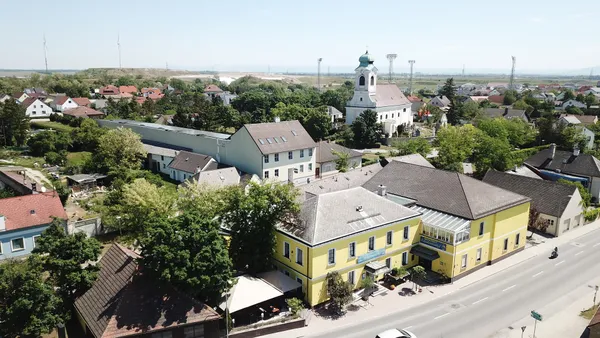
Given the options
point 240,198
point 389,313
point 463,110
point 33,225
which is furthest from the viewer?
point 463,110

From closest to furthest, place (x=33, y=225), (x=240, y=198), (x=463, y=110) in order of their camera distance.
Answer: (x=240, y=198)
(x=33, y=225)
(x=463, y=110)

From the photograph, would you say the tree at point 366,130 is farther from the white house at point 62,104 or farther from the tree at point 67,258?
the white house at point 62,104

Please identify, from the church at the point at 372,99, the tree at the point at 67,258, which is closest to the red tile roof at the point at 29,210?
the tree at the point at 67,258

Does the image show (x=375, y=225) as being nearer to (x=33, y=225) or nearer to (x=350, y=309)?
(x=350, y=309)

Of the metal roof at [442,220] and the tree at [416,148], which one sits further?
the tree at [416,148]

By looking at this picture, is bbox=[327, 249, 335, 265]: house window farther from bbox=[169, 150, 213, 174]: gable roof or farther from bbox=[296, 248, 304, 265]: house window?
bbox=[169, 150, 213, 174]: gable roof

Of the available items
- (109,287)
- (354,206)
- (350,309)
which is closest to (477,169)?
(354,206)
